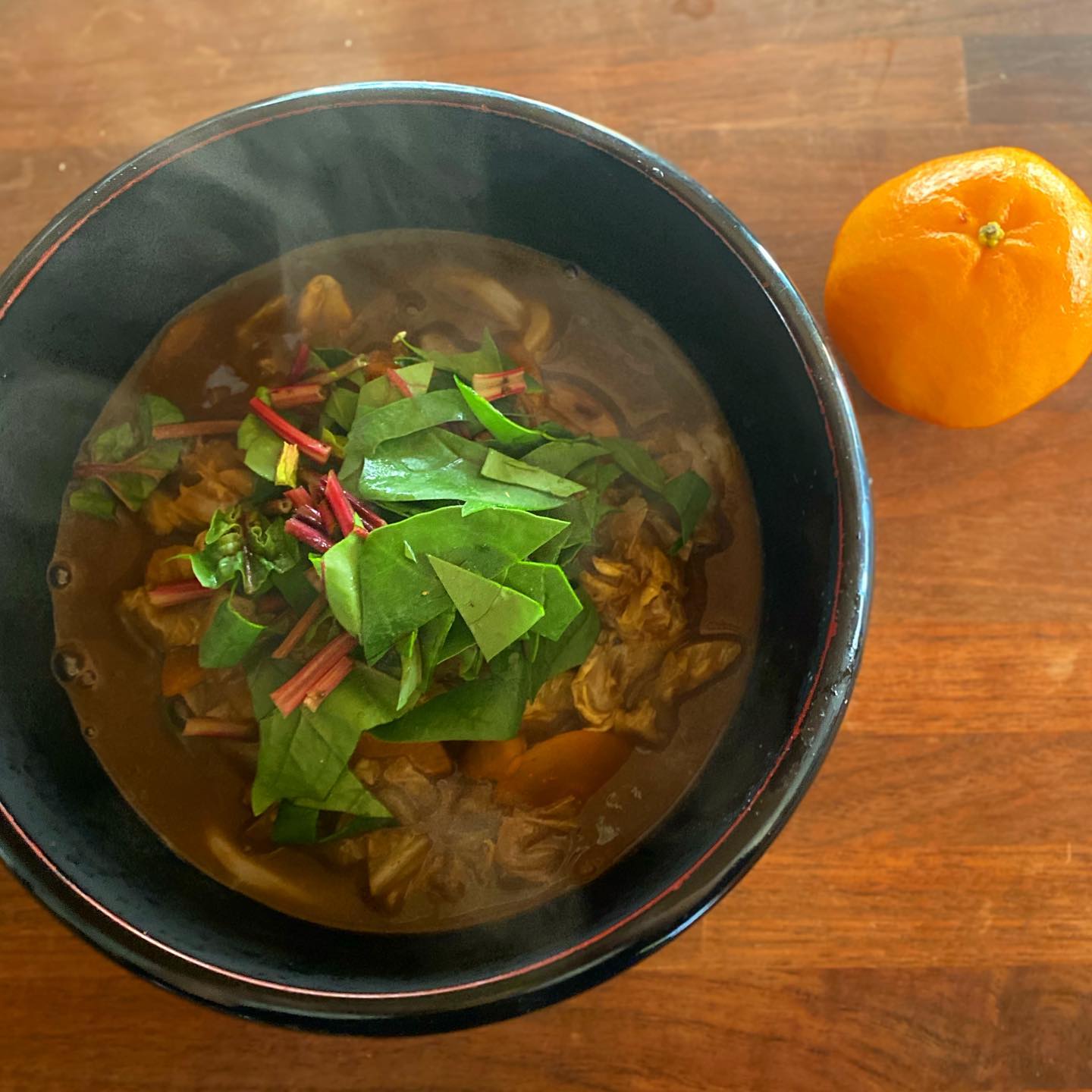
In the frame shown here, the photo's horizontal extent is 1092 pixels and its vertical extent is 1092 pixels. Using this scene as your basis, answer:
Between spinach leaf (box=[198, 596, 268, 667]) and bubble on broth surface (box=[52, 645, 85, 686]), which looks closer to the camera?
spinach leaf (box=[198, 596, 268, 667])

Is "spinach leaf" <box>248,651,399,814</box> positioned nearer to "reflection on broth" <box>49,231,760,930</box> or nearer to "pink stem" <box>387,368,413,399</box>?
"reflection on broth" <box>49,231,760,930</box>

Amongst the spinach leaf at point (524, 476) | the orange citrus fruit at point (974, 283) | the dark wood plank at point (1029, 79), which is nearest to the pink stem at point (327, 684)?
the spinach leaf at point (524, 476)

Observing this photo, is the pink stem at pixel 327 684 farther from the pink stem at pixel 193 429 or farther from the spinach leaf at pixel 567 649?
the pink stem at pixel 193 429

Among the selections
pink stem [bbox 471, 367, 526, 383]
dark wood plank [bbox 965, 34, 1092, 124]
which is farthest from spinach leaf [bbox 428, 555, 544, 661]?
dark wood plank [bbox 965, 34, 1092, 124]

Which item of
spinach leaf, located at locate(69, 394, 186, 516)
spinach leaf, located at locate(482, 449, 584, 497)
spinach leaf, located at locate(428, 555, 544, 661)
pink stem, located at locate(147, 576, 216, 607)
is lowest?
spinach leaf, located at locate(428, 555, 544, 661)

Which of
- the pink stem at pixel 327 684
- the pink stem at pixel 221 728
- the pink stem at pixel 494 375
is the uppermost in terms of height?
the pink stem at pixel 494 375

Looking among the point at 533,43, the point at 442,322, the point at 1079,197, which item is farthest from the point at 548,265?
the point at 1079,197

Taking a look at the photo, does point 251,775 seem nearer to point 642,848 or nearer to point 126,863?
point 126,863
